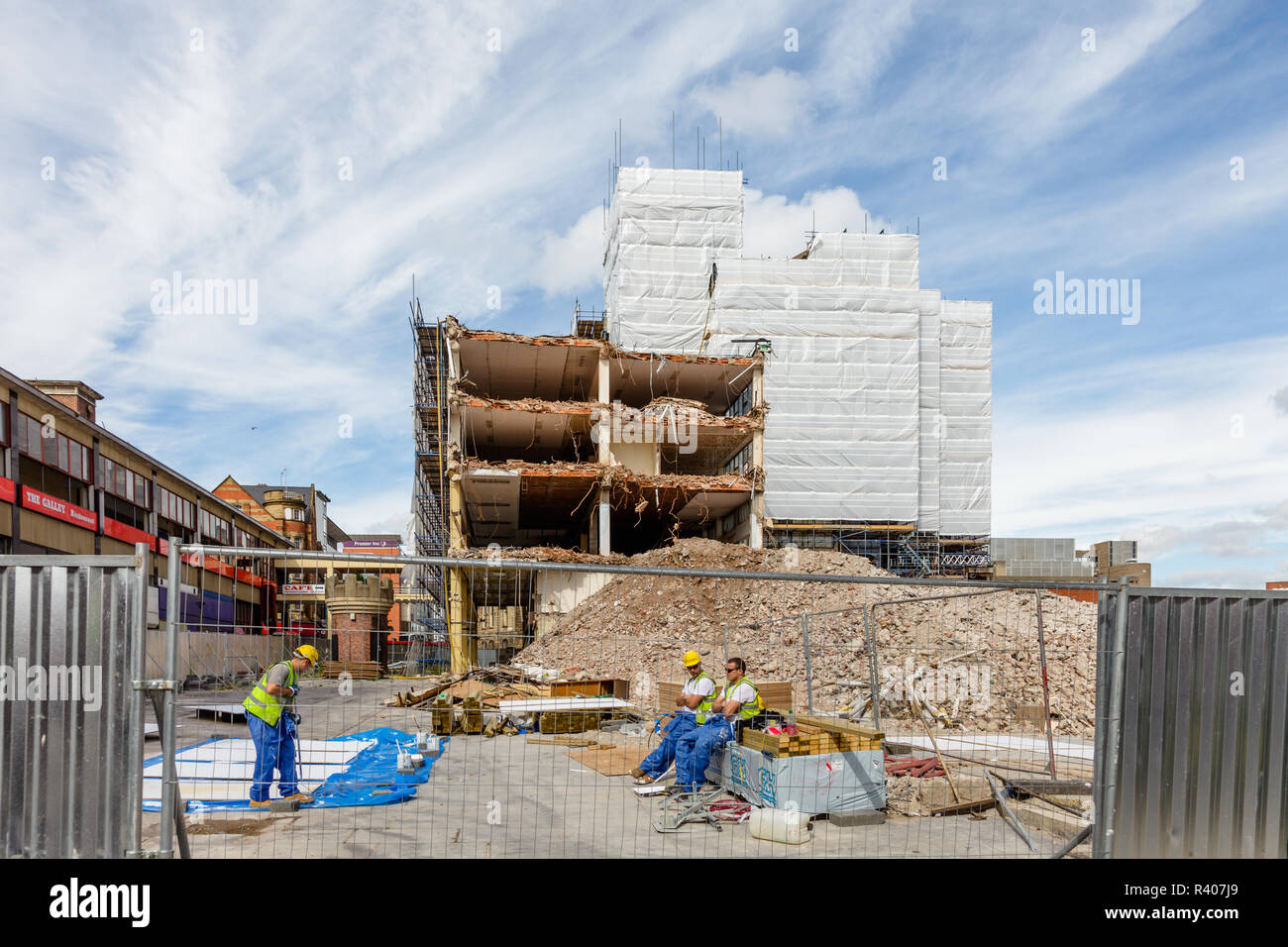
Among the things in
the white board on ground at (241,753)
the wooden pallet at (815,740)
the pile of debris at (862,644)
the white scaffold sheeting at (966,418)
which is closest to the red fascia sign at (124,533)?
the pile of debris at (862,644)

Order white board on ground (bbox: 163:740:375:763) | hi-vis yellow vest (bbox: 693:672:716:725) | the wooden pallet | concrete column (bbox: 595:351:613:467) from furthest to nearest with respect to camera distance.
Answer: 1. concrete column (bbox: 595:351:613:467)
2. white board on ground (bbox: 163:740:375:763)
3. hi-vis yellow vest (bbox: 693:672:716:725)
4. the wooden pallet

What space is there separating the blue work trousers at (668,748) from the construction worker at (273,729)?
11.3ft

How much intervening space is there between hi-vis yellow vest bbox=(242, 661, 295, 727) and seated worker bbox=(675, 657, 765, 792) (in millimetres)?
3796

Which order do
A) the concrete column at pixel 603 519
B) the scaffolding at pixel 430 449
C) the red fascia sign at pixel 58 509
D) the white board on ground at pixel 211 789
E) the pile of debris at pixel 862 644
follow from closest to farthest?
the white board on ground at pixel 211 789, the pile of debris at pixel 862 644, the red fascia sign at pixel 58 509, the concrete column at pixel 603 519, the scaffolding at pixel 430 449

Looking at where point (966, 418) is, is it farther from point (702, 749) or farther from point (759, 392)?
point (702, 749)

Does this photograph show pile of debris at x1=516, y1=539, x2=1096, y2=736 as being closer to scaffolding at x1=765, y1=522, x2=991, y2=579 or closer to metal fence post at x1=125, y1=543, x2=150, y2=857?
metal fence post at x1=125, y1=543, x2=150, y2=857

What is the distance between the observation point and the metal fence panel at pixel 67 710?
173 inches

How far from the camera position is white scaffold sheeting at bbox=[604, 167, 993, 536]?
36969mm

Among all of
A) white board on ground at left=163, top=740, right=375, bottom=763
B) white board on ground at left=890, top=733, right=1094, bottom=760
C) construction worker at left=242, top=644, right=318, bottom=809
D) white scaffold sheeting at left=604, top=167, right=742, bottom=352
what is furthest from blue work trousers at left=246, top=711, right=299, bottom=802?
white scaffold sheeting at left=604, top=167, right=742, bottom=352

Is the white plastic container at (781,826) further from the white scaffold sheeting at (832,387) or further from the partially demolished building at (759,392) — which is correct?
the white scaffold sheeting at (832,387)

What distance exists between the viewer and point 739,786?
7.89m
